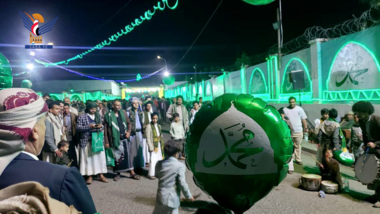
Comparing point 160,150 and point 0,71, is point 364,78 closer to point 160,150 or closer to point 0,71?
point 160,150

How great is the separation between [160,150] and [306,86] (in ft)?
26.5

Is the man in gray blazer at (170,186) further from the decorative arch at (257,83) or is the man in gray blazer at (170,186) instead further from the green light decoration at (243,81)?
the green light decoration at (243,81)

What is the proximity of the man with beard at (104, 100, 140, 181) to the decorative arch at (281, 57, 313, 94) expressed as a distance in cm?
852

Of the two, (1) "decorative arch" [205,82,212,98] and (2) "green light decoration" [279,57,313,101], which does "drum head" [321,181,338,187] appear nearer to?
(2) "green light decoration" [279,57,313,101]

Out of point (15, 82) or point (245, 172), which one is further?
point (15, 82)

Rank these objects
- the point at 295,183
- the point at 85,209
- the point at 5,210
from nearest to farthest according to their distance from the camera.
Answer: the point at 5,210 < the point at 85,209 < the point at 295,183

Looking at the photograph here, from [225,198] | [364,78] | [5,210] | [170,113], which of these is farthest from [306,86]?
[5,210]

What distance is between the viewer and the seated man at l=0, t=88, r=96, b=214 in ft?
3.87

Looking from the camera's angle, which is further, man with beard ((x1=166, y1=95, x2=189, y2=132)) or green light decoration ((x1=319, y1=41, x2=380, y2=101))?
man with beard ((x1=166, y1=95, x2=189, y2=132))

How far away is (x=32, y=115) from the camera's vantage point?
128 centimetres

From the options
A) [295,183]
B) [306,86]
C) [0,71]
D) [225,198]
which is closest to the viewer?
[225,198]

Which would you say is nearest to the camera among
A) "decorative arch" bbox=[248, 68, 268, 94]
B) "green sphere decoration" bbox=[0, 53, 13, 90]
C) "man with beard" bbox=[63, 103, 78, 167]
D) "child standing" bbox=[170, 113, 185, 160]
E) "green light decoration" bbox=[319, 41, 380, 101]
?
"green sphere decoration" bbox=[0, 53, 13, 90]

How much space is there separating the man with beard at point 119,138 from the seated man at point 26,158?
516 cm

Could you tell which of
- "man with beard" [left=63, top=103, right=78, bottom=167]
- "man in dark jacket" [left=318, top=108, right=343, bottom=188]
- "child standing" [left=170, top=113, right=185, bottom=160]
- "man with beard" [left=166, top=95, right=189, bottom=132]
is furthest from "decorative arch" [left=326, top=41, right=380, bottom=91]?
"man with beard" [left=63, top=103, right=78, bottom=167]
